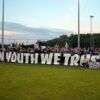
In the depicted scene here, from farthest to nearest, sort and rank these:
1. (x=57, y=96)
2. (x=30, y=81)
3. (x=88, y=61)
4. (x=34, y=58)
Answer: (x=34, y=58)
(x=88, y=61)
(x=30, y=81)
(x=57, y=96)

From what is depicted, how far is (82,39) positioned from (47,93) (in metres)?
99.0

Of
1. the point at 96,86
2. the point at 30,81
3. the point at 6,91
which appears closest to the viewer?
the point at 6,91

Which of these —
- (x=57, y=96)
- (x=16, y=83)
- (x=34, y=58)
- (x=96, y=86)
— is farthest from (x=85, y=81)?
(x=34, y=58)

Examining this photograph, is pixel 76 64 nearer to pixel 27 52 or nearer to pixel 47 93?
pixel 27 52

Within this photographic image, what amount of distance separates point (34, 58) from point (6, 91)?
19.8 meters

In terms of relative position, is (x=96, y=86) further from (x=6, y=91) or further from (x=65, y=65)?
(x=65, y=65)

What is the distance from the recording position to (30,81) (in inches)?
814

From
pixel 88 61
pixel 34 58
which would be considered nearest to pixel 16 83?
pixel 88 61

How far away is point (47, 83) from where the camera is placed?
64.9 ft

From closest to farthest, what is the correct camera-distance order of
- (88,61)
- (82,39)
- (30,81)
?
1. (30,81)
2. (88,61)
3. (82,39)

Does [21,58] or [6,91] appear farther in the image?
[21,58]

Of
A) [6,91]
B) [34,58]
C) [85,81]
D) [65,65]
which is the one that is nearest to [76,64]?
[65,65]

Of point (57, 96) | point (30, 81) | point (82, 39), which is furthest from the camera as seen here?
point (82, 39)

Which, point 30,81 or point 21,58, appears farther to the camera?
point 21,58
